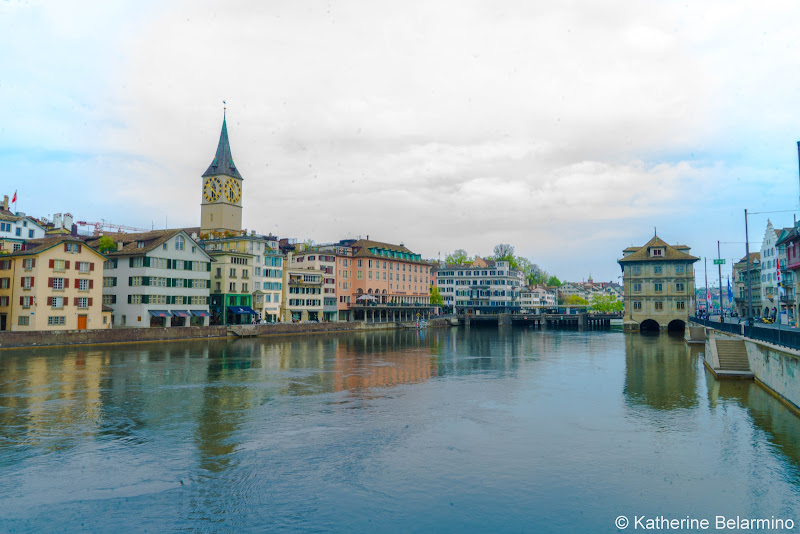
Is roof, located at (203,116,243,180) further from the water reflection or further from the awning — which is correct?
the water reflection

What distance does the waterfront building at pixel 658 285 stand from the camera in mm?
111000

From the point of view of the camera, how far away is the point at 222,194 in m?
120

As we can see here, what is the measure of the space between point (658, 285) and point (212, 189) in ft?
306

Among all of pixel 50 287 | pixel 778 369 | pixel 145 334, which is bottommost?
pixel 778 369

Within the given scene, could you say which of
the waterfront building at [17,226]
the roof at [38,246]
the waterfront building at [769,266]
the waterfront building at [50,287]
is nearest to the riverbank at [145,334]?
the waterfront building at [50,287]

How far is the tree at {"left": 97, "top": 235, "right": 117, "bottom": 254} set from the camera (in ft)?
270

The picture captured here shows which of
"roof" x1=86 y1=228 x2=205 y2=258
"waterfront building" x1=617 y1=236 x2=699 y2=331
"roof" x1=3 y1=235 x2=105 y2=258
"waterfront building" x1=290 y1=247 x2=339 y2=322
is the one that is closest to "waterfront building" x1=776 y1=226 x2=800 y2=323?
"waterfront building" x1=617 y1=236 x2=699 y2=331

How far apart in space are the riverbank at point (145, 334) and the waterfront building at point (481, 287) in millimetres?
72825

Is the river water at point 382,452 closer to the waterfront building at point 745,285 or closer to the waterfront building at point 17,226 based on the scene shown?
the waterfront building at point 17,226

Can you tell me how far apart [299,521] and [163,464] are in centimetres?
756

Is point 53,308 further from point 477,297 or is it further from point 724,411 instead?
point 477,297

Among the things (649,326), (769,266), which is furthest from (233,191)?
(769,266)

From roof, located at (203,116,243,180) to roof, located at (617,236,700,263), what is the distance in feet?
273

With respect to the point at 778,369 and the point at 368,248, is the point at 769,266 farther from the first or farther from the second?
the point at 778,369
